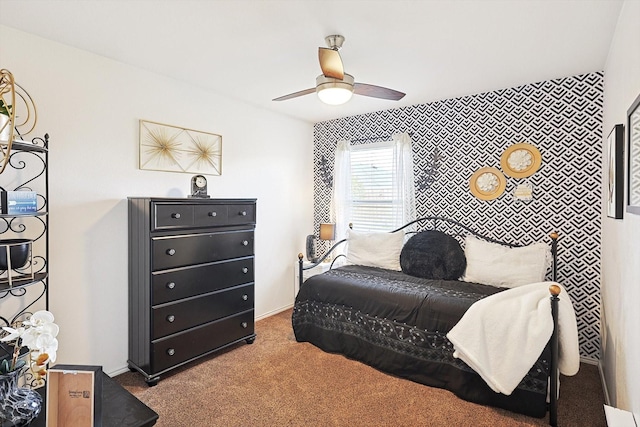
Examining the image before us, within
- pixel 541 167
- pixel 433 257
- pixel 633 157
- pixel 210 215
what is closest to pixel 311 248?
pixel 433 257

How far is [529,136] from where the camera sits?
3371 millimetres

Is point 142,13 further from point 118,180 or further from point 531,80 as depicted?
point 531,80

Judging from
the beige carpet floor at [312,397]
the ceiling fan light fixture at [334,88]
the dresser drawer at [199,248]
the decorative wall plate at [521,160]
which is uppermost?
the ceiling fan light fixture at [334,88]

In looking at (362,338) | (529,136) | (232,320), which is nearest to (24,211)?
(232,320)

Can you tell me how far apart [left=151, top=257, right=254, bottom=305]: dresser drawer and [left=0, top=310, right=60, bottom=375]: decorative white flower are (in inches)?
53.6

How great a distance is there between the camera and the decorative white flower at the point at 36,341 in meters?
1.27

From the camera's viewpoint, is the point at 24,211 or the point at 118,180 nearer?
the point at 24,211

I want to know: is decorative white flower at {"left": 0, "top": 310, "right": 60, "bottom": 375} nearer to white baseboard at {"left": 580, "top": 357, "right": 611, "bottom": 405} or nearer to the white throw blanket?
the white throw blanket

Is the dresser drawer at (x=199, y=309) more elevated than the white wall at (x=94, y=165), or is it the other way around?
the white wall at (x=94, y=165)

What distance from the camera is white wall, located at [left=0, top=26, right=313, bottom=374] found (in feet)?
8.14

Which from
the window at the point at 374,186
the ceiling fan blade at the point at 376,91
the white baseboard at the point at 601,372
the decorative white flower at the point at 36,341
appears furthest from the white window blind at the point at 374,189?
the decorative white flower at the point at 36,341

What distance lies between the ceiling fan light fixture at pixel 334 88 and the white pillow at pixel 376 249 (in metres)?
1.98

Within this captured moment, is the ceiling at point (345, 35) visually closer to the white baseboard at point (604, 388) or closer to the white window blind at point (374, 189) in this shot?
the white window blind at point (374, 189)

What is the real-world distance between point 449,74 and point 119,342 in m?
3.66
